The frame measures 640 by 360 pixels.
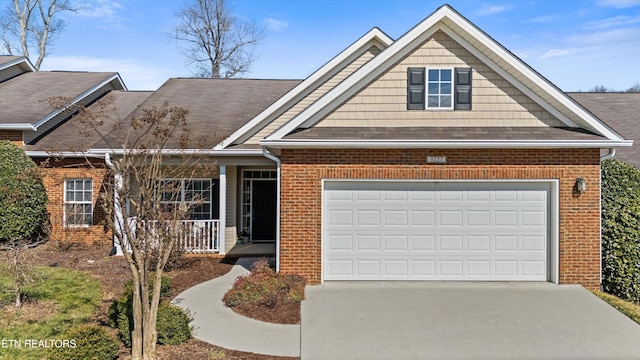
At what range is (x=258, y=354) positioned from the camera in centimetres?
614

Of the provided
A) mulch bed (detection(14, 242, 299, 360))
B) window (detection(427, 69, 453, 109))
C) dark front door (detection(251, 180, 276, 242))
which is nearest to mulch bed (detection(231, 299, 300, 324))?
mulch bed (detection(14, 242, 299, 360))

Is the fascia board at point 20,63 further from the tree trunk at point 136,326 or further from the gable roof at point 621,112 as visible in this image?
the gable roof at point 621,112

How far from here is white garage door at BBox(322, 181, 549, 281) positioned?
955 cm

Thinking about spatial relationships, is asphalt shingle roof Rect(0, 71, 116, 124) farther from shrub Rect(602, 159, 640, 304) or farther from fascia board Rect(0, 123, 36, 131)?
shrub Rect(602, 159, 640, 304)

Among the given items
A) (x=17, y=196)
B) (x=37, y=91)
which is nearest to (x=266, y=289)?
(x=17, y=196)

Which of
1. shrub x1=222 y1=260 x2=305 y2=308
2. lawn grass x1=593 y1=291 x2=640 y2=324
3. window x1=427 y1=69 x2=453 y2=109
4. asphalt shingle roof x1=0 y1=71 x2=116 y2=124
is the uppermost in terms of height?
asphalt shingle roof x1=0 y1=71 x2=116 y2=124

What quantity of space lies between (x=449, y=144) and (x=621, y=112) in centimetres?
1271

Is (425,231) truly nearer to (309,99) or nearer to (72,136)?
(309,99)

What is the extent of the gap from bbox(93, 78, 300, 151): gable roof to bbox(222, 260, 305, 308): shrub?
15.1ft

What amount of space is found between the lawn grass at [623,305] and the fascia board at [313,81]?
8893 mm

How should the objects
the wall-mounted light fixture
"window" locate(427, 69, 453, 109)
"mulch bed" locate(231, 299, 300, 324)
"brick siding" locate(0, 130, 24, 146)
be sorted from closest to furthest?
"mulch bed" locate(231, 299, 300, 324) < the wall-mounted light fixture < "window" locate(427, 69, 453, 109) < "brick siding" locate(0, 130, 24, 146)

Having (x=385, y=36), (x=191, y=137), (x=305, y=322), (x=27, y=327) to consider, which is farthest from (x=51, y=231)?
(x=385, y=36)

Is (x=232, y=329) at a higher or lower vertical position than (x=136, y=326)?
lower

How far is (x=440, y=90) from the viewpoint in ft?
32.8
